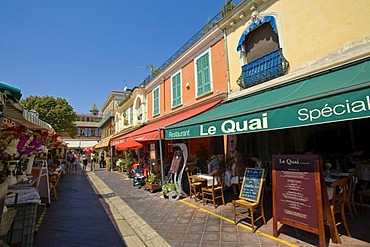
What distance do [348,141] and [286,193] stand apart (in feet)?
13.6

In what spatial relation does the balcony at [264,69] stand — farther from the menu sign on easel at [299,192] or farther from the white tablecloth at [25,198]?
the white tablecloth at [25,198]

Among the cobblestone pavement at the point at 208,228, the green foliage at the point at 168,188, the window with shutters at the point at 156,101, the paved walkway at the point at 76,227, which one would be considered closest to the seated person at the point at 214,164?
the cobblestone pavement at the point at 208,228

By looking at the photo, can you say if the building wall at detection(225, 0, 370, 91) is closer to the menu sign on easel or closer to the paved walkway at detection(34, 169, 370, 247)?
the menu sign on easel

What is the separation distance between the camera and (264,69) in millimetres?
7000

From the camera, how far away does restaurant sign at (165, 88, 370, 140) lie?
2718 mm

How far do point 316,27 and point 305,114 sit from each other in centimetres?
415

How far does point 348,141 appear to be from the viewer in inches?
246

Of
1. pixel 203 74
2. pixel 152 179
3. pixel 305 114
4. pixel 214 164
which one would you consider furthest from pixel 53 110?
pixel 305 114

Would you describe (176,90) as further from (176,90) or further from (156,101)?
(156,101)

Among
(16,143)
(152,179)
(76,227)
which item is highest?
(16,143)

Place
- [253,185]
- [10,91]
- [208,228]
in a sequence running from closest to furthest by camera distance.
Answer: [10,91] < [208,228] < [253,185]

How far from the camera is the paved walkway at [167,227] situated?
3836 mm

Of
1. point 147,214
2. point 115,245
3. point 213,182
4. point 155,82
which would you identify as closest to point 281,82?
point 213,182

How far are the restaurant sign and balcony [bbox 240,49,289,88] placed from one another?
3308 mm
